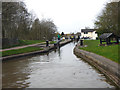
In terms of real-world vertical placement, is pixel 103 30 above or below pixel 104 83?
above

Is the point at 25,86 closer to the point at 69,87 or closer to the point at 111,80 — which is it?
the point at 69,87

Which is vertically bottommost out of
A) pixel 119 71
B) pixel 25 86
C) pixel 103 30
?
pixel 25 86

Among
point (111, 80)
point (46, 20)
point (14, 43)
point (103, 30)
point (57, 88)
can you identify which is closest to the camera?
point (57, 88)

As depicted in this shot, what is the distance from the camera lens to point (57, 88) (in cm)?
752

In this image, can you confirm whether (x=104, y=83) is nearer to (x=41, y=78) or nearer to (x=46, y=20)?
(x=41, y=78)

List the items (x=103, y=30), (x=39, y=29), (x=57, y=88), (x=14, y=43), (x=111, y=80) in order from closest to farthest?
1. (x=57, y=88)
2. (x=111, y=80)
3. (x=14, y=43)
4. (x=103, y=30)
5. (x=39, y=29)

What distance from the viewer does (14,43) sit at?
30766mm

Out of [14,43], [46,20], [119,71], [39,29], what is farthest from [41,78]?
[46,20]

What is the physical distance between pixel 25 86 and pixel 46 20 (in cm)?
6208

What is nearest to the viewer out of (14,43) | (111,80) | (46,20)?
(111,80)

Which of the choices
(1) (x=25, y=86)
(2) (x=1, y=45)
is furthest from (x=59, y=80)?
Result: (2) (x=1, y=45)

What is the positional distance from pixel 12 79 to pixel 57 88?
2933 mm

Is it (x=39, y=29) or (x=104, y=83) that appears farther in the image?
(x=39, y=29)

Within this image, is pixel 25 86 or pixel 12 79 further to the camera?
pixel 12 79
